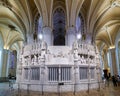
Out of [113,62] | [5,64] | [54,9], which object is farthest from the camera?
[113,62]

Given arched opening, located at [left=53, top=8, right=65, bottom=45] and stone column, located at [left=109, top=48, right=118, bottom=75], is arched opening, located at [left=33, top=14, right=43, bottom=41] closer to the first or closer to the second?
arched opening, located at [left=53, top=8, right=65, bottom=45]

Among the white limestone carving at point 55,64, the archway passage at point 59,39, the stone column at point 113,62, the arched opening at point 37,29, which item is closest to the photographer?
the white limestone carving at point 55,64

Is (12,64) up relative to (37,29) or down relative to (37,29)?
down

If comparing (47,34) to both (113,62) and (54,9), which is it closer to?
(54,9)

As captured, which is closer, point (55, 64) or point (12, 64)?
point (55, 64)

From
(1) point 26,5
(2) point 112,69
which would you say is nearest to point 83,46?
(1) point 26,5

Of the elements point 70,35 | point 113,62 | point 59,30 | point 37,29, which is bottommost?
point 113,62

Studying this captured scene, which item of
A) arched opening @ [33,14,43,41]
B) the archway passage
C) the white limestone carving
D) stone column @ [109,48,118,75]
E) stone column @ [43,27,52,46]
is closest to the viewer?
the white limestone carving

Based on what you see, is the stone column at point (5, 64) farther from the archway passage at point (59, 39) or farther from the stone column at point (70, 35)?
the stone column at point (70, 35)

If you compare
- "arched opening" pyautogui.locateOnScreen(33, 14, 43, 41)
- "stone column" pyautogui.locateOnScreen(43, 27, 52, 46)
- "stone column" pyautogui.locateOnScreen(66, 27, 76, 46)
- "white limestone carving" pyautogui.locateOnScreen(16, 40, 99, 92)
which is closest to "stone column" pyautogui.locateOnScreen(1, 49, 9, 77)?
"arched opening" pyautogui.locateOnScreen(33, 14, 43, 41)

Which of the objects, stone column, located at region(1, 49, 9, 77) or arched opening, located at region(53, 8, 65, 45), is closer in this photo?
arched opening, located at region(53, 8, 65, 45)

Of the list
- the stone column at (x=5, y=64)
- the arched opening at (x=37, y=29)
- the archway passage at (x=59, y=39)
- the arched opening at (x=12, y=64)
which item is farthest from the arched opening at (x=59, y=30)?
the arched opening at (x=12, y=64)

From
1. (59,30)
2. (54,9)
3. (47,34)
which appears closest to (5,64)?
(59,30)

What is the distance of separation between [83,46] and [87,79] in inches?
163
